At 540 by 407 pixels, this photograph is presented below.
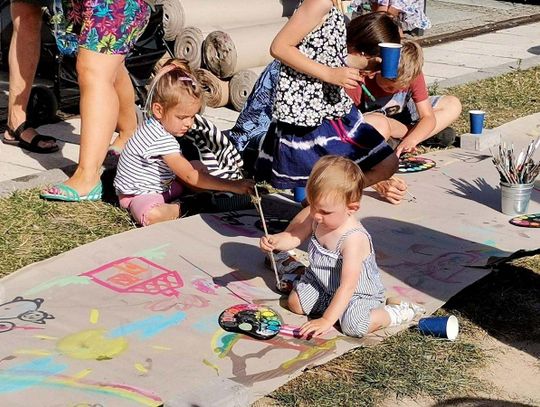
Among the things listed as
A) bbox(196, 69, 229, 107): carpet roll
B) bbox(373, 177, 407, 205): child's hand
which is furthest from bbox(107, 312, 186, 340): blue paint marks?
bbox(196, 69, 229, 107): carpet roll

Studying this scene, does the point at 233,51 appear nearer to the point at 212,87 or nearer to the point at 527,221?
the point at 212,87

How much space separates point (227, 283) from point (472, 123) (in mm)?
2858

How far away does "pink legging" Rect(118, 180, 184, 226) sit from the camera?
524 cm

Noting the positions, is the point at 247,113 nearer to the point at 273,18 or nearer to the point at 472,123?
the point at 472,123

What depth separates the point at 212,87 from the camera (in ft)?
24.7

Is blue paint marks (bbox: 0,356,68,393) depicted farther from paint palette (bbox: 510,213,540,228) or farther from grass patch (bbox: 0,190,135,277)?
paint palette (bbox: 510,213,540,228)

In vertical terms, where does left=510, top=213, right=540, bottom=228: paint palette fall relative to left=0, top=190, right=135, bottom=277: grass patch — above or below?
below

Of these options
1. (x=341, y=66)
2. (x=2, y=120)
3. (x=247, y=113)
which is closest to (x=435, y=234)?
(x=341, y=66)

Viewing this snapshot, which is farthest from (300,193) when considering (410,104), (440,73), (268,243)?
(440,73)

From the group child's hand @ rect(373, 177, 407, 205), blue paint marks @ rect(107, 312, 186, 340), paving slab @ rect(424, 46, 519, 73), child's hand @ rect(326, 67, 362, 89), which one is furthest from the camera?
paving slab @ rect(424, 46, 519, 73)

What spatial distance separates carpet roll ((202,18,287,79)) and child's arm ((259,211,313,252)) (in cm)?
330

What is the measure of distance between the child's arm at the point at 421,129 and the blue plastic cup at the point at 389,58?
132 cm

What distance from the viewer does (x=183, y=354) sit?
382 cm

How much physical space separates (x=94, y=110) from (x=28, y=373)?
208 centimetres
